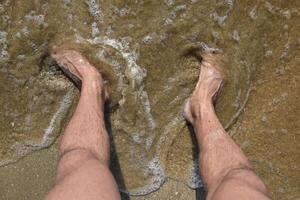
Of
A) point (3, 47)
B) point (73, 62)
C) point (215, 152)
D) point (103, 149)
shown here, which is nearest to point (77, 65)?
point (73, 62)

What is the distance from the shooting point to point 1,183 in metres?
3.12

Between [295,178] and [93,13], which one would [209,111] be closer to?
[295,178]

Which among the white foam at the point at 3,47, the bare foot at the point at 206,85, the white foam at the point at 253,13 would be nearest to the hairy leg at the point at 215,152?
the bare foot at the point at 206,85

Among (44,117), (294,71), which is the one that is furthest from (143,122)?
(294,71)

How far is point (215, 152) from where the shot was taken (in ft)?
9.55

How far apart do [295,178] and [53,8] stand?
2.04 meters

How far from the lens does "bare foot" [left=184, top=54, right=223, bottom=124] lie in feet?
10.3

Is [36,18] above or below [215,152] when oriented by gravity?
above

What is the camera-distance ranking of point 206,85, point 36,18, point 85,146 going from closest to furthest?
point 85,146 → point 36,18 → point 206,85

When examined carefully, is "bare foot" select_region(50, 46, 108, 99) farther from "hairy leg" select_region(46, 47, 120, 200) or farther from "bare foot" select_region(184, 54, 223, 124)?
"bare foot" select_region(184, 54, 223, 124)

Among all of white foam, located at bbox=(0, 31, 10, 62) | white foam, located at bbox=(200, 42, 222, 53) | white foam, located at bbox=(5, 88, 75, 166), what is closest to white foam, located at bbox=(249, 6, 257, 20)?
white foam, located at bbox=(200, 42, 222, 53)

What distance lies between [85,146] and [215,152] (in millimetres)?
815

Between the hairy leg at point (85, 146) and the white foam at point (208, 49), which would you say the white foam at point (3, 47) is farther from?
the white foam at point (208, 49)

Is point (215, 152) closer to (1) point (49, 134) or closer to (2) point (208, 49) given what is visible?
(2) point (208, 49)
